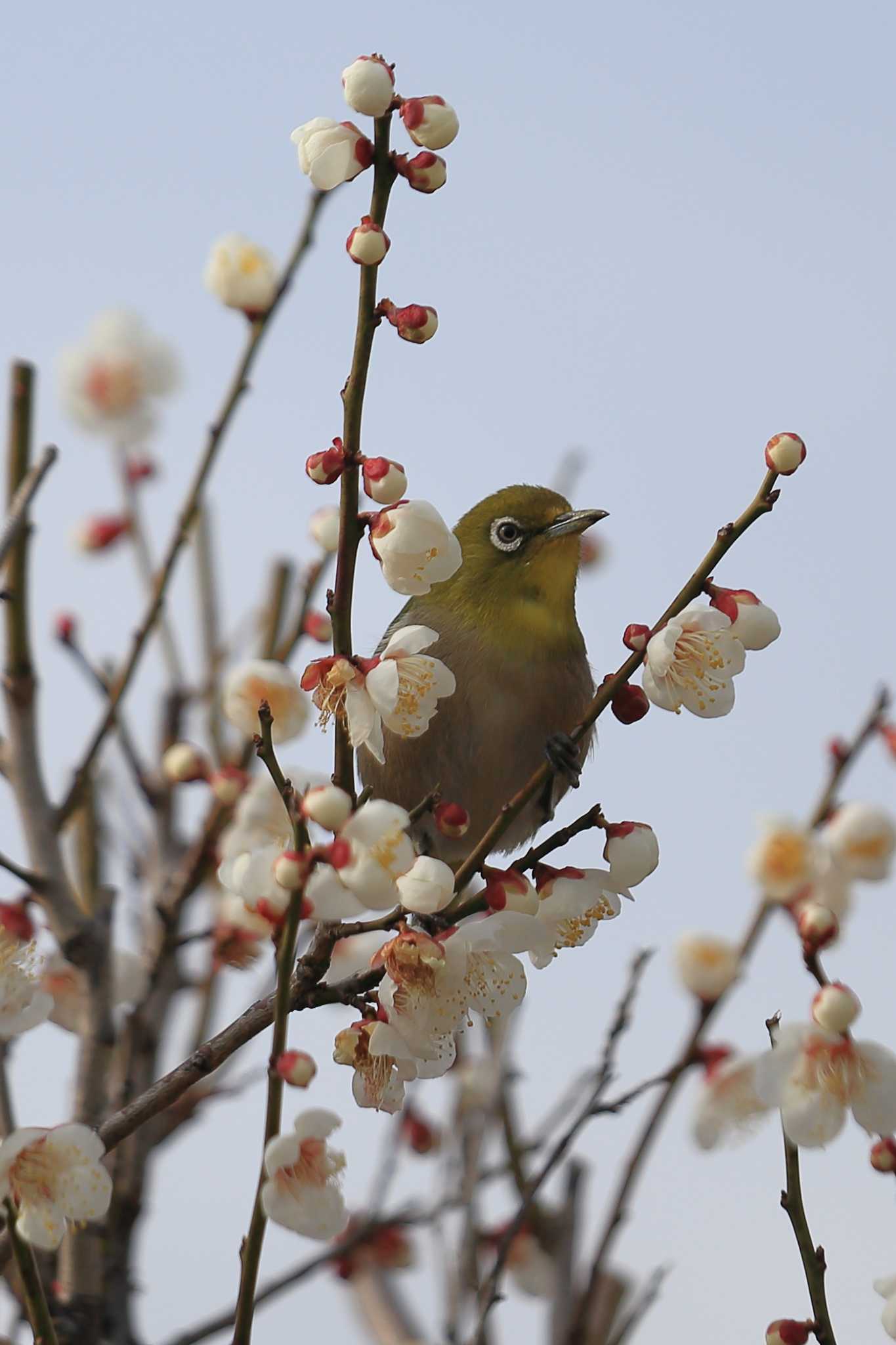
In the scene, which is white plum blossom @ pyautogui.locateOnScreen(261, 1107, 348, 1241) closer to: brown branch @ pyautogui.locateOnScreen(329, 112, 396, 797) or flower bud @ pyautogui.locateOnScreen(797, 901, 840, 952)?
brown branch @ pyautogui.locateOnScreen(329, 112, 396, 797)

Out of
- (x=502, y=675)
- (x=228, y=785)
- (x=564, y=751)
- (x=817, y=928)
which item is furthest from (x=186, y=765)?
(x=817, y=928)

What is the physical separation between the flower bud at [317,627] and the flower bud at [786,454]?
1377mm

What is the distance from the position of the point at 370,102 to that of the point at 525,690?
205cm

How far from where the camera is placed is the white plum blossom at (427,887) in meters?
2.08

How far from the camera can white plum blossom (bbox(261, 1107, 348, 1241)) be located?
1.90 m

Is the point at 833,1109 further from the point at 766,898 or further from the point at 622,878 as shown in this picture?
the point at 766,898

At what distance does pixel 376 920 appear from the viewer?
7.37 feet

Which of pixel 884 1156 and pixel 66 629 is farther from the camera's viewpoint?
pixel 66 629

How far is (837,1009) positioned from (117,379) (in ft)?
13.6

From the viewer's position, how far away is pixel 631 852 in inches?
89.4

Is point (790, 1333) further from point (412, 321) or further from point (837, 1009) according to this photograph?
point (412, 321)

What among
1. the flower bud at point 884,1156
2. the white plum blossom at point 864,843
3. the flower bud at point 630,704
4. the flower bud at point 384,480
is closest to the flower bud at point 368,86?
the flower bud at point 384,480

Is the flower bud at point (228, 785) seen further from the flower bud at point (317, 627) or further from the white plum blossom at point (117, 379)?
the white plum blossom at point (117, 379)

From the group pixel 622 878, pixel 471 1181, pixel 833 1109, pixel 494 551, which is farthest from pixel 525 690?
pixel 833 1109
